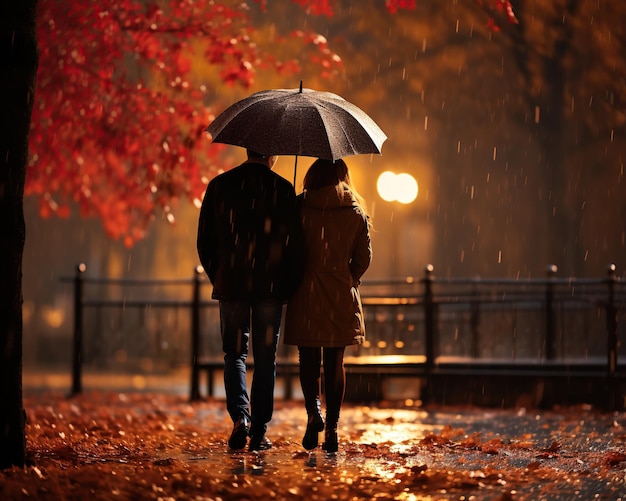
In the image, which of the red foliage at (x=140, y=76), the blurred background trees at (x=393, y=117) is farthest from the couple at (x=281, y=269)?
the red foliage at (x=140, y=76)

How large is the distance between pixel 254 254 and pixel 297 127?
883mm

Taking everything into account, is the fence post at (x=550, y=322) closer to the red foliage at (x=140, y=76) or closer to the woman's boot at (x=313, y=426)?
the red foliage at (x=140, y=76)

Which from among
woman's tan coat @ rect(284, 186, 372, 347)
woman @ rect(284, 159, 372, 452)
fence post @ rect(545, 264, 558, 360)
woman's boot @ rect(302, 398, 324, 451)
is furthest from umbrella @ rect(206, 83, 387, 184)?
fence post @ rect(545, 264, 558, 360)

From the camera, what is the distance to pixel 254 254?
7.27 metres

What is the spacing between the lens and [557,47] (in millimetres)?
21141

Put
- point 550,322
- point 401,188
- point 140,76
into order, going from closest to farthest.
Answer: point 140,76 < point 550,322 < point 401,188

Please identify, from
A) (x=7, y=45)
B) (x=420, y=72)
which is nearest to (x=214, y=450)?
(x=7, y=45)

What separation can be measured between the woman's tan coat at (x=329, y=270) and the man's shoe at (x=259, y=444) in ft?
2.48

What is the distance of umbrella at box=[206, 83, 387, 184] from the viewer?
725 cm

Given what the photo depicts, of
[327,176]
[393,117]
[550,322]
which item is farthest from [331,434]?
[393,117]

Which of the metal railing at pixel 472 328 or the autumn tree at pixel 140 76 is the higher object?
the autumn tree at pixel 140 76

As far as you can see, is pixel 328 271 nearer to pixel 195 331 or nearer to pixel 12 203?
pixel 12 203

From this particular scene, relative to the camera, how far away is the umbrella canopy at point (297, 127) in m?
7.25

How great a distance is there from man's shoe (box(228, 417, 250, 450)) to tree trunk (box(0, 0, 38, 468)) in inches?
55.8
